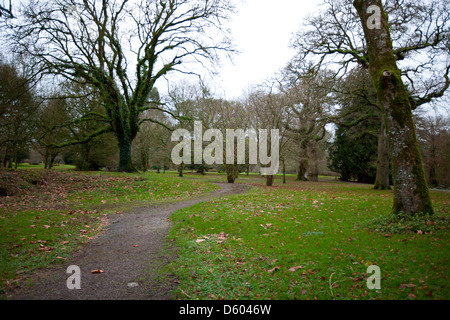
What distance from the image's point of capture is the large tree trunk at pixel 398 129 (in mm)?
5926

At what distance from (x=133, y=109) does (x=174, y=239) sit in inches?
658

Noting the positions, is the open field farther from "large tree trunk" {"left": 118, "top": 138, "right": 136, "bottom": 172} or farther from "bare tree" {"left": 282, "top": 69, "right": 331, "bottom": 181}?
"bare tree" {"left": 282, "top": 69, "right": 331, "bottom": 181}

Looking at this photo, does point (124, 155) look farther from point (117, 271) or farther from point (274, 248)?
point (274, 248)

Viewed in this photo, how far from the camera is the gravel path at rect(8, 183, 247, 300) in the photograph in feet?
11.4

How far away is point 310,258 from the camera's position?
428 cm

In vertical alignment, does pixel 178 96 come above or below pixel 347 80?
above

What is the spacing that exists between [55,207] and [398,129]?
465 inches

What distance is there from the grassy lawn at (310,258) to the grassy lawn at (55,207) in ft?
8.61

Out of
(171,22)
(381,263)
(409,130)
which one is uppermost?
(171,22)

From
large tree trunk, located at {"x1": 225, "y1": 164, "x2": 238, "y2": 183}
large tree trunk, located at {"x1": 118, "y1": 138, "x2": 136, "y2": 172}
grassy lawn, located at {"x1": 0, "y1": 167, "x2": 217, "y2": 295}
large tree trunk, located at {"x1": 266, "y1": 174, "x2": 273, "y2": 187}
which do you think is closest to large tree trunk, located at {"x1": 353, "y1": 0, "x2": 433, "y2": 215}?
grassy lawn, located at {"x1": 0, "y1": 167, "x2": 217, "y2": 295}
